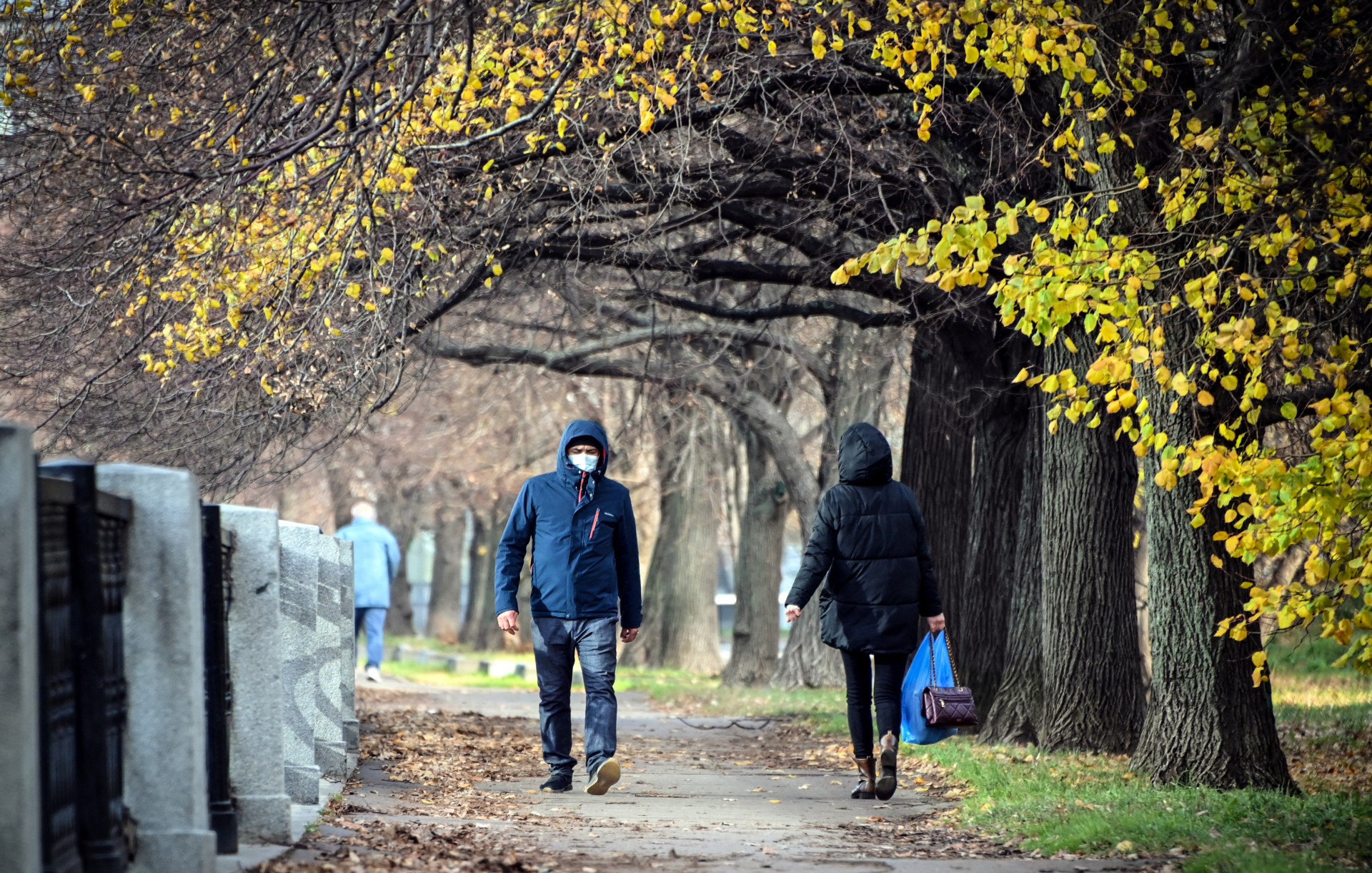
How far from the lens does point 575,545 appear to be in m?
8.48

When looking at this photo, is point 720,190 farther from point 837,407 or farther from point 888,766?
point 837,407

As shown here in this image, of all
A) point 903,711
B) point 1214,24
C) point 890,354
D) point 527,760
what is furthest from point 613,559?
point 890,354

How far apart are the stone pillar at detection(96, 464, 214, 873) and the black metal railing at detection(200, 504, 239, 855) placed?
645 mm

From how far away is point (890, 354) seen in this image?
17.8 meters

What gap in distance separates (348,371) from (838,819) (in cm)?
480

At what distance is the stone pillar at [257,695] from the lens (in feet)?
19.4

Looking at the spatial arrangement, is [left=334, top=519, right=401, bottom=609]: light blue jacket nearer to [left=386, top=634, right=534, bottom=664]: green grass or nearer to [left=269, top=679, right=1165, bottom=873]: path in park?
[left=269, top=679, right=1165, bottom=873]: path in park

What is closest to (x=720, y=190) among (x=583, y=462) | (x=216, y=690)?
(x=583, y=462)

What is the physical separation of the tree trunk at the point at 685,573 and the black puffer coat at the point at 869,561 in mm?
15732

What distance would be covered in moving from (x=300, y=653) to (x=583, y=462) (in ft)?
5.93

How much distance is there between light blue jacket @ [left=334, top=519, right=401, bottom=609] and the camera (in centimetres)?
1706

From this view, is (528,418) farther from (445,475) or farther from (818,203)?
(818,203)

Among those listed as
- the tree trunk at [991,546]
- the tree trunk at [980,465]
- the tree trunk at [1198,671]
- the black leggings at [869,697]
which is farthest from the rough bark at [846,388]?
the black leggings at [869,697]

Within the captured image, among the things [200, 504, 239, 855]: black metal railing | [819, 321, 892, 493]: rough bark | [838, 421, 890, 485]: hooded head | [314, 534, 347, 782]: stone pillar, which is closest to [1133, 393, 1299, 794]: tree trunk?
[838, 421, 890, 485]: hooded head
